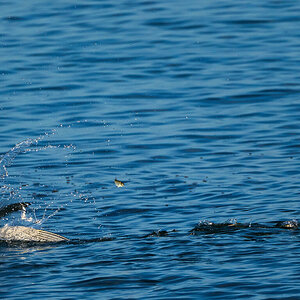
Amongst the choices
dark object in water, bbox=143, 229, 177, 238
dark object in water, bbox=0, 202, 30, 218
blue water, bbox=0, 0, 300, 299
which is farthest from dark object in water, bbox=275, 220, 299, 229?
dark object in water, bbox=0, 202, 30, 218

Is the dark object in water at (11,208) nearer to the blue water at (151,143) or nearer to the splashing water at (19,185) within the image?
the splashing water at (19,185)

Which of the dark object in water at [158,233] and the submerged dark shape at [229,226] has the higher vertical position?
the dark object in water at [158,233]

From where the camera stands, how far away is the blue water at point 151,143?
8.54 metres

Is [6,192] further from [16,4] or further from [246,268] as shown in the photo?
[16,4]

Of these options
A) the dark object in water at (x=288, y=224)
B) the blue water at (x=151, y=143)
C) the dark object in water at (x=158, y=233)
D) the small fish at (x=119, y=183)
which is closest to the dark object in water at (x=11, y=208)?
the blue water at (x=151, y=143)

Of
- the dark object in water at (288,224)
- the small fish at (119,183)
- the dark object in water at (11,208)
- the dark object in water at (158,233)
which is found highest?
the dark object in water at (11,208)

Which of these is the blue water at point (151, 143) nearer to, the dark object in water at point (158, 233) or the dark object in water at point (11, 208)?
the dark object in water at point (158, 233)

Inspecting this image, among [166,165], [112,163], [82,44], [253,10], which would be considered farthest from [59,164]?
[253,10]

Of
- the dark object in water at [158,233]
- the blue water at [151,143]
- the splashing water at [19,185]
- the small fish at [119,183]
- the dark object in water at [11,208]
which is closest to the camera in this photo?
the blue water at [151,143]

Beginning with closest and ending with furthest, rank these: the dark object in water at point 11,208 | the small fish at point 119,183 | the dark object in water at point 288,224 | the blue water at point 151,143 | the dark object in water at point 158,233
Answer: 1. the blue water at point 151,143
2. the dark object in water at point 288,224
3. the dark object in water at point 158,233
4. the dark object in water at point 11,208
5. the small fish at point 119,183

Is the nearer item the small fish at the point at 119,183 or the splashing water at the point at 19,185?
the splashing water at the point at 19,185

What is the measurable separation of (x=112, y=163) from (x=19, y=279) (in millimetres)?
5361

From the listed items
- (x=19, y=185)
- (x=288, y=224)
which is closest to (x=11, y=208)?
(x=19, y=185)

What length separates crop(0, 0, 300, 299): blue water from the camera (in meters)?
8.54
